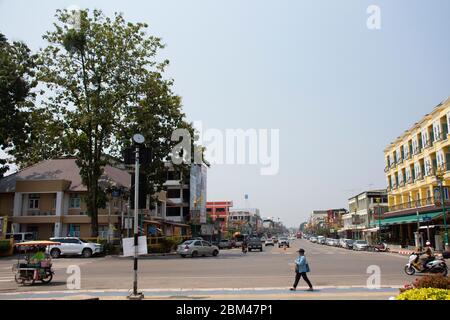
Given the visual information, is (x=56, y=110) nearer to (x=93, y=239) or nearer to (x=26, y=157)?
(x=93, y=239)

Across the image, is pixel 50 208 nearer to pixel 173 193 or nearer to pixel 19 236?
pixel 19 236

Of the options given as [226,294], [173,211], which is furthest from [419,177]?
[226,294]

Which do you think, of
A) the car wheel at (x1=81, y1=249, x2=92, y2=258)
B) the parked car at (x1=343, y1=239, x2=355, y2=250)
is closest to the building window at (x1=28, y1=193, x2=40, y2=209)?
the car wheel at (x1=81, y1=249, x2=92, y2=258)

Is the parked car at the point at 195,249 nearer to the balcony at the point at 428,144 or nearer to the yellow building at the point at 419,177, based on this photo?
the yellow building at the point at 419,177

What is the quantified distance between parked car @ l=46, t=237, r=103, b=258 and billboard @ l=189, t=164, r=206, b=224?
118 feet

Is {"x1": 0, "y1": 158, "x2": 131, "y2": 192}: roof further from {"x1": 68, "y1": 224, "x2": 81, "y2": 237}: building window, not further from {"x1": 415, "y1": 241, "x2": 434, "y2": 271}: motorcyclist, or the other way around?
{"x1": 415, "y1": 241, "x2": 434, "y2": 271}: motorcyclist

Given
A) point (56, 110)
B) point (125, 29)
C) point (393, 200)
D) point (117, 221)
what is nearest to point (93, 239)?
point (117, 221)

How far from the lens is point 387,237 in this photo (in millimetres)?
68000

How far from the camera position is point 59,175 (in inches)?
1836

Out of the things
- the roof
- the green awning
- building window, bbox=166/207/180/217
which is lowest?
the green awning

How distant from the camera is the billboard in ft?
240

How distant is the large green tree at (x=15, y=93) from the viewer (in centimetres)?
3959

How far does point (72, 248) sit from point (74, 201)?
37.7 feet

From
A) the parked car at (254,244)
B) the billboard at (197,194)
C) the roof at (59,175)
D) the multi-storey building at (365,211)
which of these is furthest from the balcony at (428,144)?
the roof at (59,175)
